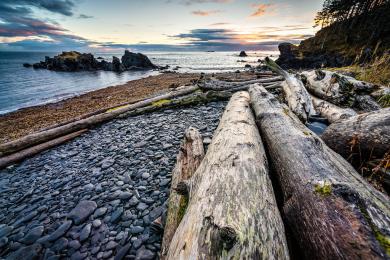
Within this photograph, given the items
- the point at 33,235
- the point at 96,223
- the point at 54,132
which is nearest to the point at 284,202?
the point at 96,223

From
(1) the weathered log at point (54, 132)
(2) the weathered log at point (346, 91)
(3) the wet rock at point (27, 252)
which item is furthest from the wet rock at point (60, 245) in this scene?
(2) the weathered log at point (346, 91)

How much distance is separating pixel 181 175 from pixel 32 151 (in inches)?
210

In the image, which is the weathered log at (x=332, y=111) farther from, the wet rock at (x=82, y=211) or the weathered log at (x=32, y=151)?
the weathered log at (x=32, y=151)

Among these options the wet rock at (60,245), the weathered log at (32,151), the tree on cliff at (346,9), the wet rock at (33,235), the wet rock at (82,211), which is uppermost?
the tree on cliff at (346,9)

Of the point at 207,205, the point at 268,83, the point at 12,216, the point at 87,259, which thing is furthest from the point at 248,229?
the point at 268,83

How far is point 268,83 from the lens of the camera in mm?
12453

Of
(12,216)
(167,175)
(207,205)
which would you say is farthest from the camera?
(167,175)

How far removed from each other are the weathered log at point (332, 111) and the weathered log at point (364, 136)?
Result: 5.70 feet

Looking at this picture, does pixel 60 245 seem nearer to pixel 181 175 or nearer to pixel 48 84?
pixel 181 175

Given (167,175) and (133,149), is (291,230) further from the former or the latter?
(133,149)

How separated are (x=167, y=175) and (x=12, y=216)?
9.42 ft

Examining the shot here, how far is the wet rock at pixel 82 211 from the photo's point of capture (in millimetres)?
3412

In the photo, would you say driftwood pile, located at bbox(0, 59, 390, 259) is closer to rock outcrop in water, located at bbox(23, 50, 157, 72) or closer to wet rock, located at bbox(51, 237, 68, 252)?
wet rock, located at bbox(51, 237, 68, 252)

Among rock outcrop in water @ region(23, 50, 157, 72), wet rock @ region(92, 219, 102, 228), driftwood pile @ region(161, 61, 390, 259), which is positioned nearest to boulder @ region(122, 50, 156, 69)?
rock outcrop in water @ region(23, 50, 157, 72)
